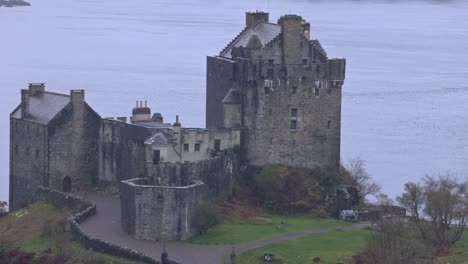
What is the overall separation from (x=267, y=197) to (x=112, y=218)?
6.70 meters

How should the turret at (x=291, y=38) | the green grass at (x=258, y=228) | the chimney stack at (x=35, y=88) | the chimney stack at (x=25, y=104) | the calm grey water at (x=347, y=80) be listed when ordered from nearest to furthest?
the green grass at (x=258, y=228) < the turret at (x=291, y=38) < the chimney stack at (x=25, y=104) < the chimney stack at (x=35, y=88) < the calm grey water at (x=347, y=80)

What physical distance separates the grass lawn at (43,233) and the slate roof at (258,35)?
10488 mm

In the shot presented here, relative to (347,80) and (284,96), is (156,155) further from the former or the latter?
(347,80)

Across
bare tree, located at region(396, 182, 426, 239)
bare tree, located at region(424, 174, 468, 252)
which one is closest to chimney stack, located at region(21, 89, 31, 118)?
bare tree, located at region(396, 182, 426, 239)

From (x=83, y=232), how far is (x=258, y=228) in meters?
6.67

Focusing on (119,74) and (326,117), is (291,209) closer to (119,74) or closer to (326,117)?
(326,117)

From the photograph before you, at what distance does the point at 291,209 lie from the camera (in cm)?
5238

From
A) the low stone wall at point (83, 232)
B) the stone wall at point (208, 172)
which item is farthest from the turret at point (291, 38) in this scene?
the low stone wall at point (83, 232)

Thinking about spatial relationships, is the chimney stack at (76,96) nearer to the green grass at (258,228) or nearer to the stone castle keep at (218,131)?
the stone castle keep at (218,131)

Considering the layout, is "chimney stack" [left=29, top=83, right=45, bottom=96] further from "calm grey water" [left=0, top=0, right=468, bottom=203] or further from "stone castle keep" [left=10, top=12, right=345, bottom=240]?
"calm grey water" [left=0, top=0, right=468, bottom=203]

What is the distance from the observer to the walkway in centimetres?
4433

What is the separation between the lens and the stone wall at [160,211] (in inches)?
1845

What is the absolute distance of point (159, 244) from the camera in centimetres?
4656

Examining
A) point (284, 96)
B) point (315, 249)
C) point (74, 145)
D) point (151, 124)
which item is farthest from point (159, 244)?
point (74, 145)
